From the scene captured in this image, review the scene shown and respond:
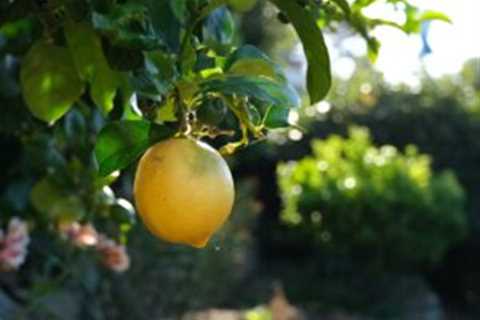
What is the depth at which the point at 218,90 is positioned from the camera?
1.24 metres

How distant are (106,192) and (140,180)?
1.50 metres

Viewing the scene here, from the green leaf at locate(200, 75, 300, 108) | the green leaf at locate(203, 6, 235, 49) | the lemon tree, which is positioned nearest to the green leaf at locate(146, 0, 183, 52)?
the lemon tree

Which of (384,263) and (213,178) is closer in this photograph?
(213,178)

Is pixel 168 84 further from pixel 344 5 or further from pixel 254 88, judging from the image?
pixel 344 5

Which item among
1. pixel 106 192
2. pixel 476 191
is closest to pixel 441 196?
pixel 476 191

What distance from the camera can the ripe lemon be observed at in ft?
3.97

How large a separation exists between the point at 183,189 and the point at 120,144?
0.42ft

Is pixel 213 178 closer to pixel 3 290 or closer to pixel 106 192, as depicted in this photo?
pixel 106 192

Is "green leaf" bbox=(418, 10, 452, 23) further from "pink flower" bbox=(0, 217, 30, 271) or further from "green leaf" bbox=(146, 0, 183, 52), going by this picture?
"pink flower" bbox=(0, 217, 30, 271)

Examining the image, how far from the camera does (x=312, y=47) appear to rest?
1400mm

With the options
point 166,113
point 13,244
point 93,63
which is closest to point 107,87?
point 93,63

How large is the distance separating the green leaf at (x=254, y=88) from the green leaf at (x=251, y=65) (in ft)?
0.29

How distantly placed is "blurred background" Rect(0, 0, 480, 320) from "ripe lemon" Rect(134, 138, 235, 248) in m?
0.65

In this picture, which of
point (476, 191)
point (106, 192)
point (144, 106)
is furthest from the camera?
point (476, 191)
